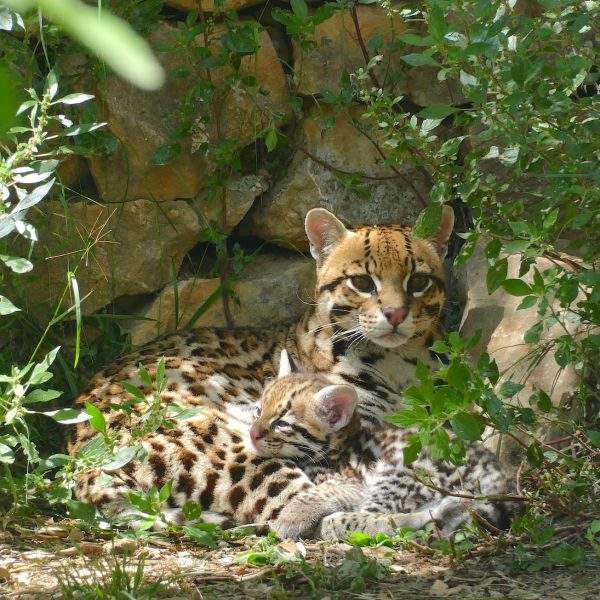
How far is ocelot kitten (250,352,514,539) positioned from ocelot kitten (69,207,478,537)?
10cm

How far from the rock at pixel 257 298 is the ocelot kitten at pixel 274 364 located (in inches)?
14.5

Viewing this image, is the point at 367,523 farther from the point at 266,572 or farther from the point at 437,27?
the point at 437,27

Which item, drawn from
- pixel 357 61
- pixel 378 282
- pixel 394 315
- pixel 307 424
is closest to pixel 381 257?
pixel 378 282

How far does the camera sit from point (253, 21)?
20.2 ft

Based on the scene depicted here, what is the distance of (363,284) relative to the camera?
18.4 feet

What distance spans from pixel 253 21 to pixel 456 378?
3665mm

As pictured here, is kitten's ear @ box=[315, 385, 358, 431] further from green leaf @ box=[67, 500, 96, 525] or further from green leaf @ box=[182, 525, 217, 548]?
green leaf @ box=[67, 500, 96, 525]

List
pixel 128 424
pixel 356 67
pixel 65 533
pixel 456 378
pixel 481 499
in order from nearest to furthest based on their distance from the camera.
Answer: pixel 456 378, pixel 481 499, pixel 65 533, pixel 128 424, pixel 356 67

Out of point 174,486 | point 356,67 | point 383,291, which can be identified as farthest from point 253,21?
point 174,486

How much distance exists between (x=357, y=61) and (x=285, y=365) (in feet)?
7.75

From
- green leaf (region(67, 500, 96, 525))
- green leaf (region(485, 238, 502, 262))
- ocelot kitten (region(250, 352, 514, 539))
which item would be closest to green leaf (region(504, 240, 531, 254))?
green leaf (region(485, 238, 502, 262))

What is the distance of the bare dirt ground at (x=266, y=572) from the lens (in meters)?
3.39

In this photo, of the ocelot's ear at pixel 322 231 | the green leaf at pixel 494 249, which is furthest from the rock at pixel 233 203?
the green leaf at pixel 494 249

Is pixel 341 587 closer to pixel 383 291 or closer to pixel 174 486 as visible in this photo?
pixel 174 486
